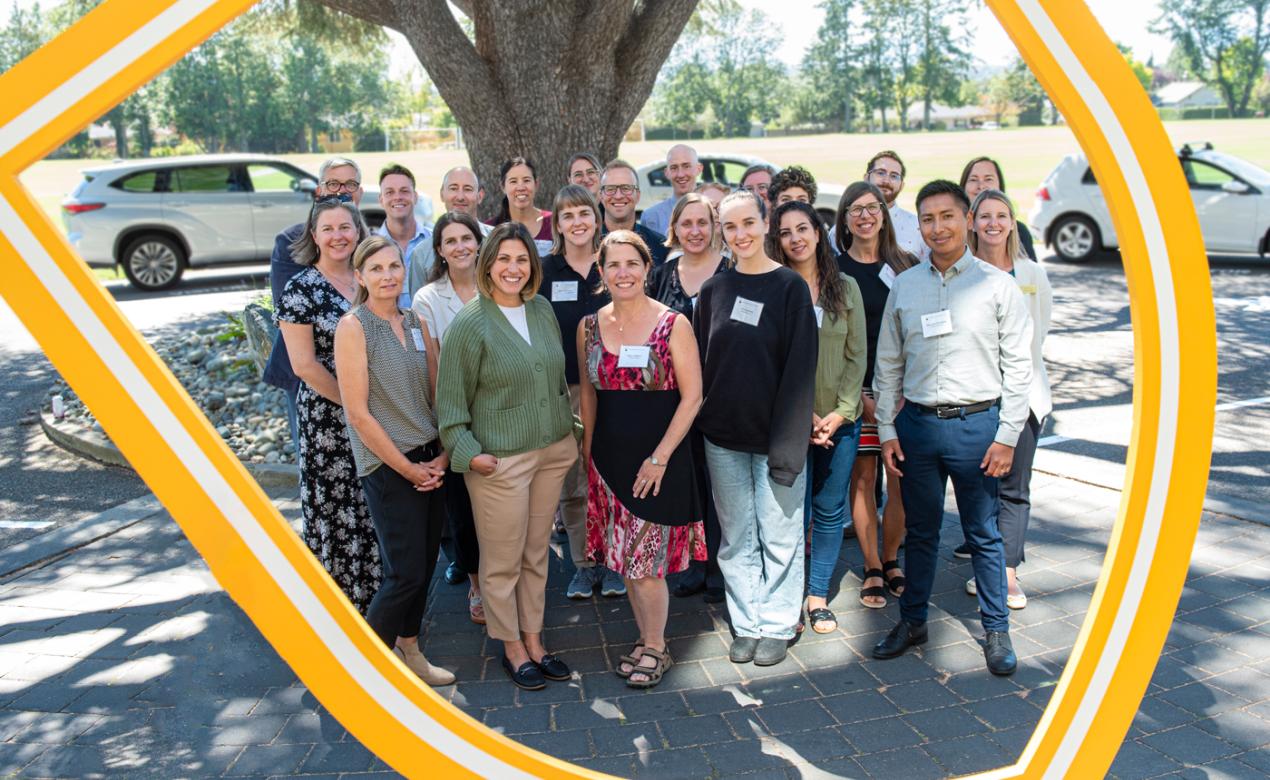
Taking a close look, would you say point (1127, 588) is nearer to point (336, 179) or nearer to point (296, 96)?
point (336, 179)

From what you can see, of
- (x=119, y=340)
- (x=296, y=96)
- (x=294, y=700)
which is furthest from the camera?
(x=296, y=96)

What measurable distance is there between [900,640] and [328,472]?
8.09ft

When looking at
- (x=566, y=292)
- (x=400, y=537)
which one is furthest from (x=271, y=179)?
(x=400, y=537)

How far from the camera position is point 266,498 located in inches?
89.0

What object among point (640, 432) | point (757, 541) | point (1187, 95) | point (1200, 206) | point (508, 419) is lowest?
point (757, 541)

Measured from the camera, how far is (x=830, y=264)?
13.9 feet

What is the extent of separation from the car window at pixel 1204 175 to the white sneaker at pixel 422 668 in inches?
528

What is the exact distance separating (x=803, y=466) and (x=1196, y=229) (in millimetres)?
1889

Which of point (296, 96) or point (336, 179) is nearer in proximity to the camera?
point (336, 179)

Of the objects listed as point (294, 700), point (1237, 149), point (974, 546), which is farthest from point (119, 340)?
point (1237, 149)

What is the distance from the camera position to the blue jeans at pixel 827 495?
4.37 metres

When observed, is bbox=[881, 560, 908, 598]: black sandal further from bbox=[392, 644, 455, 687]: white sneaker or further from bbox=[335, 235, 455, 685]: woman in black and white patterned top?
bbox=[335, 235, 455, 685]: woman in black and white patterned top

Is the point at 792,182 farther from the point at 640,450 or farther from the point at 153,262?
the point at 153,262

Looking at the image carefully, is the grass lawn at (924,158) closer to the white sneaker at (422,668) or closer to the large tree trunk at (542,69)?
the large tree trunk at (542,69)
